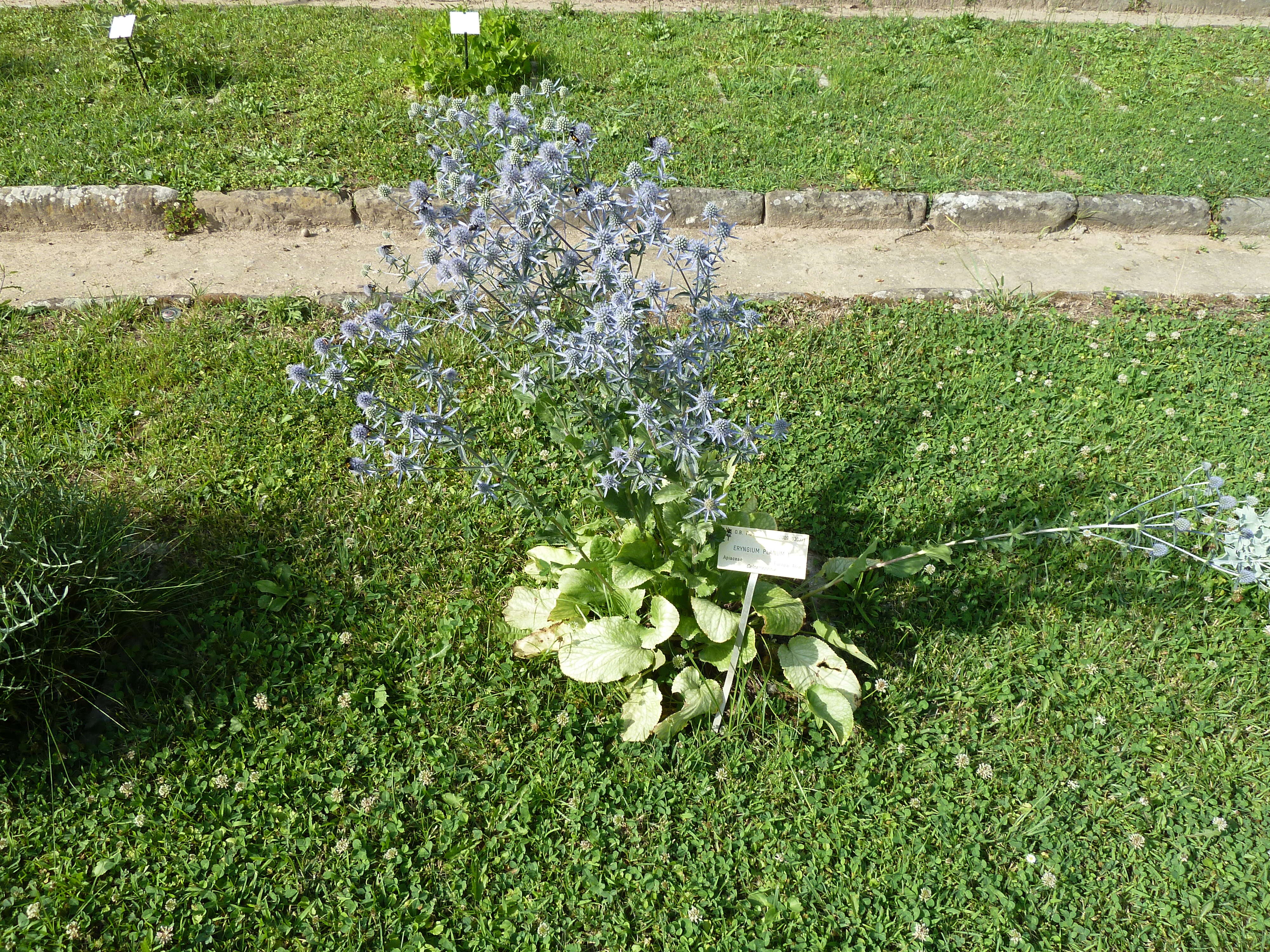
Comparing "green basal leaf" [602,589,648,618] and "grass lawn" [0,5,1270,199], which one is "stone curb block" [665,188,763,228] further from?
"green basal leaf" [602,589,648,618]

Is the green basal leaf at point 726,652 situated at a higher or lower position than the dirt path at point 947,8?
lower

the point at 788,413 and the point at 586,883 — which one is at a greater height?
the point at 788,413

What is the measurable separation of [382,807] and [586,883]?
675 mm

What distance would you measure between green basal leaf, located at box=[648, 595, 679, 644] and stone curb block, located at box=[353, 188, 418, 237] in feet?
11.6

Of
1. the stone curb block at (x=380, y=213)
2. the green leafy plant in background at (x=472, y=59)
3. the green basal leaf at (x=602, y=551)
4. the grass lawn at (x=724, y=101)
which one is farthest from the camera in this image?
the green leafy plant in background at (x=472, y=59)

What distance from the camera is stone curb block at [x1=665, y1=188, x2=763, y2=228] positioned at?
5309 mm

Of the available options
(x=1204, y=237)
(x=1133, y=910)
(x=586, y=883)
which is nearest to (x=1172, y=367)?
(x=1204, y=237)

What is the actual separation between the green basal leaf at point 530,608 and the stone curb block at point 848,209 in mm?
3418

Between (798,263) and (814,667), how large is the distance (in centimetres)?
309

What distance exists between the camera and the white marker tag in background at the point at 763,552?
7.87 feet

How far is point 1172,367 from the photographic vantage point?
13.5 ft

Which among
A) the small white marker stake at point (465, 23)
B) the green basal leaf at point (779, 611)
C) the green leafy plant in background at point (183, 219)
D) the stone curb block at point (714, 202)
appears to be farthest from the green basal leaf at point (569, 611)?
the green leafy plant in background at point (183, 219)

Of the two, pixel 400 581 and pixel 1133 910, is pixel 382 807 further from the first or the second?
pixel 1133 910

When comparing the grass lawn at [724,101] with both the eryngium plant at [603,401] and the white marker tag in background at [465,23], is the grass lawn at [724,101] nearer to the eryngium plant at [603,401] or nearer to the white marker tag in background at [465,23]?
the white marker tag in background at [465,23]
